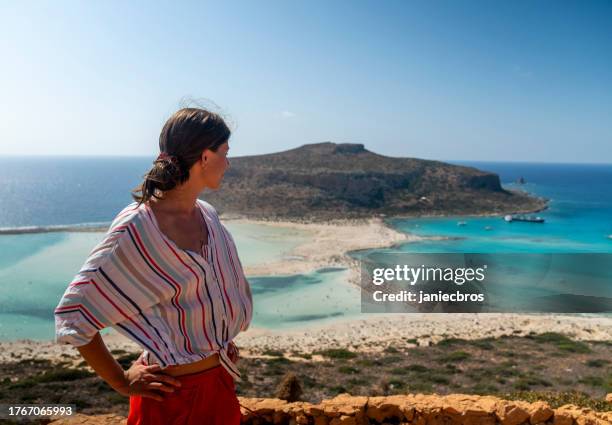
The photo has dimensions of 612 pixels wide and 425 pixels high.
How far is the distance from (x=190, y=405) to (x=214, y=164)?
65cm

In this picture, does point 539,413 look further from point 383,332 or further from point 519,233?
point 519,233

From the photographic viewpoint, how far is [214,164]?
1319mm

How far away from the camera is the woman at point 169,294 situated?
1150 millimetres


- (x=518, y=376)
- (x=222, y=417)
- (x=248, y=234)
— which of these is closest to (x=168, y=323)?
(x=222, y=417)

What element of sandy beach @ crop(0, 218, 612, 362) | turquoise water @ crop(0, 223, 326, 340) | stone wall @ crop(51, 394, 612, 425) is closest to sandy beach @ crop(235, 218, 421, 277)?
turquoise water @ crop(0, 223, 326, 340)

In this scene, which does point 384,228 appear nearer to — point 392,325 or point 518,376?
point 392,325

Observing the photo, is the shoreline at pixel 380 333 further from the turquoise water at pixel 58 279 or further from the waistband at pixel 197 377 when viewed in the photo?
the waistband at pixel 197 377

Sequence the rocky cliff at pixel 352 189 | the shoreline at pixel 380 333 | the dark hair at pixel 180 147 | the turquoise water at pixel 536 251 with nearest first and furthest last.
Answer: the dark hair at pixel 180 147 < the shoreline at pixel 380 333 < the turquoise water at pixel 536 251 < the rocky cliff at pixel 352 189

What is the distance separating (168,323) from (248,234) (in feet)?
127

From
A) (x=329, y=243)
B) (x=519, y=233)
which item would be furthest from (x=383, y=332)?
(x=519, y=233)

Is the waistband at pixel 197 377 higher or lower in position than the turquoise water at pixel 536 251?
higher

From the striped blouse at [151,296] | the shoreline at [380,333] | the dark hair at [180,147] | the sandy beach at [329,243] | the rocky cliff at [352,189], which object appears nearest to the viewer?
the striped blouse at [151,296]

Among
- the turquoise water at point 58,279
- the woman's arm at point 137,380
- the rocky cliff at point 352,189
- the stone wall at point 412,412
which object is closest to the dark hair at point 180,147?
the woman's arm at point 137,380

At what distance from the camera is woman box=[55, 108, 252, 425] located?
1.15 meters
